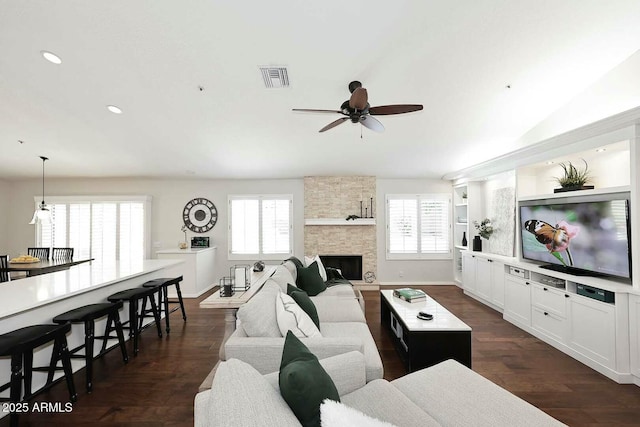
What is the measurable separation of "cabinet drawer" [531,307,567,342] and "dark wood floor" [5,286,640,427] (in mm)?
153

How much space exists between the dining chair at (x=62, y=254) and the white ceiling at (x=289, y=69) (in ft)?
6.19

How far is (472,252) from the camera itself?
500 centimetres

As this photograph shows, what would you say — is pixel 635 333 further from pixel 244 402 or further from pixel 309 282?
pixel 244 402

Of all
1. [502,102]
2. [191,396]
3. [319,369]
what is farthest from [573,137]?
[191,396]

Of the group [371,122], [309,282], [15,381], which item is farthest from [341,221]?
[15,381]

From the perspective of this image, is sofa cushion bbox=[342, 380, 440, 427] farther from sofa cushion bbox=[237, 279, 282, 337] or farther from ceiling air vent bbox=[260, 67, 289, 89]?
ceiling air vent bbox=[260, 67, 289, 89]

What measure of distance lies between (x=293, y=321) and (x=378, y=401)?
0.77 m

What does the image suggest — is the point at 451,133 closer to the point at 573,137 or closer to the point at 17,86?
the point at 573,137

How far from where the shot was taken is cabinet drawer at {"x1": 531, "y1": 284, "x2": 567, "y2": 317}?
2986mm

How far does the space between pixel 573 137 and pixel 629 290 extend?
1.63 meters

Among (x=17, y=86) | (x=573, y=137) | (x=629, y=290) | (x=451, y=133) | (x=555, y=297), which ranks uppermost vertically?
(x=17, y=86)

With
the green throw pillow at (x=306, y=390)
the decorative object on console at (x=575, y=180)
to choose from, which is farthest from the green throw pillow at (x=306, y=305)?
the decorative object on console at (x=575, y=180)

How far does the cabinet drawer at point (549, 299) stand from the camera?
9.80ft

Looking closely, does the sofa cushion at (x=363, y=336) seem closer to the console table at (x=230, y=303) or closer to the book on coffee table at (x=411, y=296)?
the console table at (x=230, y=303)
